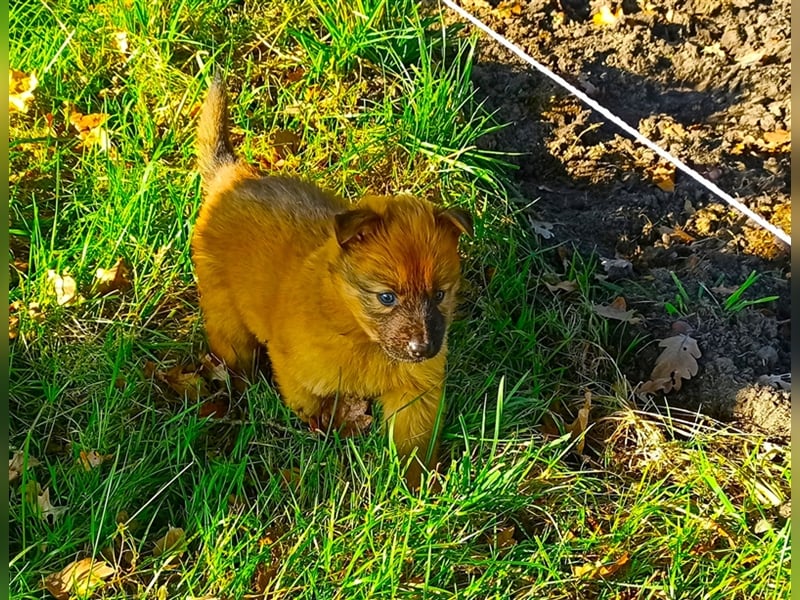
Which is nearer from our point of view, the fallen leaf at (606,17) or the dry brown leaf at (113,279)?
the dry brown leaf at (113,279)

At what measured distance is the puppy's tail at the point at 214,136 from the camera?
12.5ft

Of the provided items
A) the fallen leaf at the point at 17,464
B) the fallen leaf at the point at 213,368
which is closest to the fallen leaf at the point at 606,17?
the fallen leaf at the point at 213,368

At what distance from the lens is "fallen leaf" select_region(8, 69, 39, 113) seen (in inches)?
168

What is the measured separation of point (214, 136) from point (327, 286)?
946mm

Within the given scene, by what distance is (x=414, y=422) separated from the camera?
3396mm

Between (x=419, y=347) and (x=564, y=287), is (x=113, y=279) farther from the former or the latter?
(x=564, y=287)

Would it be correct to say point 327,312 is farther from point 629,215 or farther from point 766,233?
point 766,233

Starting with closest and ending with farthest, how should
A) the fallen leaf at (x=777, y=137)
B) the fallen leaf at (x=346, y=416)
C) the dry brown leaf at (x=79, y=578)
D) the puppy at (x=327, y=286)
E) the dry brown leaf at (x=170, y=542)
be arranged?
the dry brown leaf at (x=79, y=578) → the dry brown leaf at (x=170, y=542) → the puppy at (x=327, y=286) → the fallen leaf at (x=346, y=416) → the fallen leaf at (x=777, y=137)

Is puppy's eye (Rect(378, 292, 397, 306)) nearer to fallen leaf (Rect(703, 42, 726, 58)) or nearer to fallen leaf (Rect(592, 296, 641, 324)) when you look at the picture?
fallen leaf (Rect(592, 296, 641, 324))

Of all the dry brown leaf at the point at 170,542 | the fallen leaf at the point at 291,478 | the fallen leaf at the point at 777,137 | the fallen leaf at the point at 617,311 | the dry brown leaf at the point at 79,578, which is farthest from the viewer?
the fallen leaf at the point at 777,137

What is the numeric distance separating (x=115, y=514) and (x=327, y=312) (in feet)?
3.10

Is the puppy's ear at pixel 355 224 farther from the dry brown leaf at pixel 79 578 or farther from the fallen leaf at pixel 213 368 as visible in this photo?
the dry brown leaf at pixel 79 578

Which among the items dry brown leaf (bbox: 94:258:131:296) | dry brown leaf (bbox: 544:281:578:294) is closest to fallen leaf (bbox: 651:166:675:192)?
dry brown leaf (bbox: 544:281:578:294)

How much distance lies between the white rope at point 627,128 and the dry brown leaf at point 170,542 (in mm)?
2462
